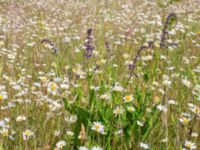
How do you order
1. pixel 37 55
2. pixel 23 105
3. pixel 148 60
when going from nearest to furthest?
pixel 23 105
pixel 148 60
pixel 37 55

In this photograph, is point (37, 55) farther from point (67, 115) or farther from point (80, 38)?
point (67, 115)

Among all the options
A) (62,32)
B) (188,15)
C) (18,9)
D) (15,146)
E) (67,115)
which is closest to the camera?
(15,146)

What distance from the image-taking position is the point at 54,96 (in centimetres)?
286

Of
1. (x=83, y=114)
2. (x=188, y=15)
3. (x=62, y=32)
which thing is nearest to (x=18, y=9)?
(x=62, y=32)

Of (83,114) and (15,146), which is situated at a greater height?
(83,114)

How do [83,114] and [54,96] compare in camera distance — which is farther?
[54,96]

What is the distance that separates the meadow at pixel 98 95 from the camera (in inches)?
90.9

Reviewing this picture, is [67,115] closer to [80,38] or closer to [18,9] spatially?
[80,38]

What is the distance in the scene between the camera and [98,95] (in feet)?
8.97

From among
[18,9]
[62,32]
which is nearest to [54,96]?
[62,32]

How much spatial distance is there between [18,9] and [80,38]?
329 centimetres

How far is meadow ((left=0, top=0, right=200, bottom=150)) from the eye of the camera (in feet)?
7.57

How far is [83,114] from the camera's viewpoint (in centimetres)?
238

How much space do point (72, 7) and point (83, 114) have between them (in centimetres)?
630
